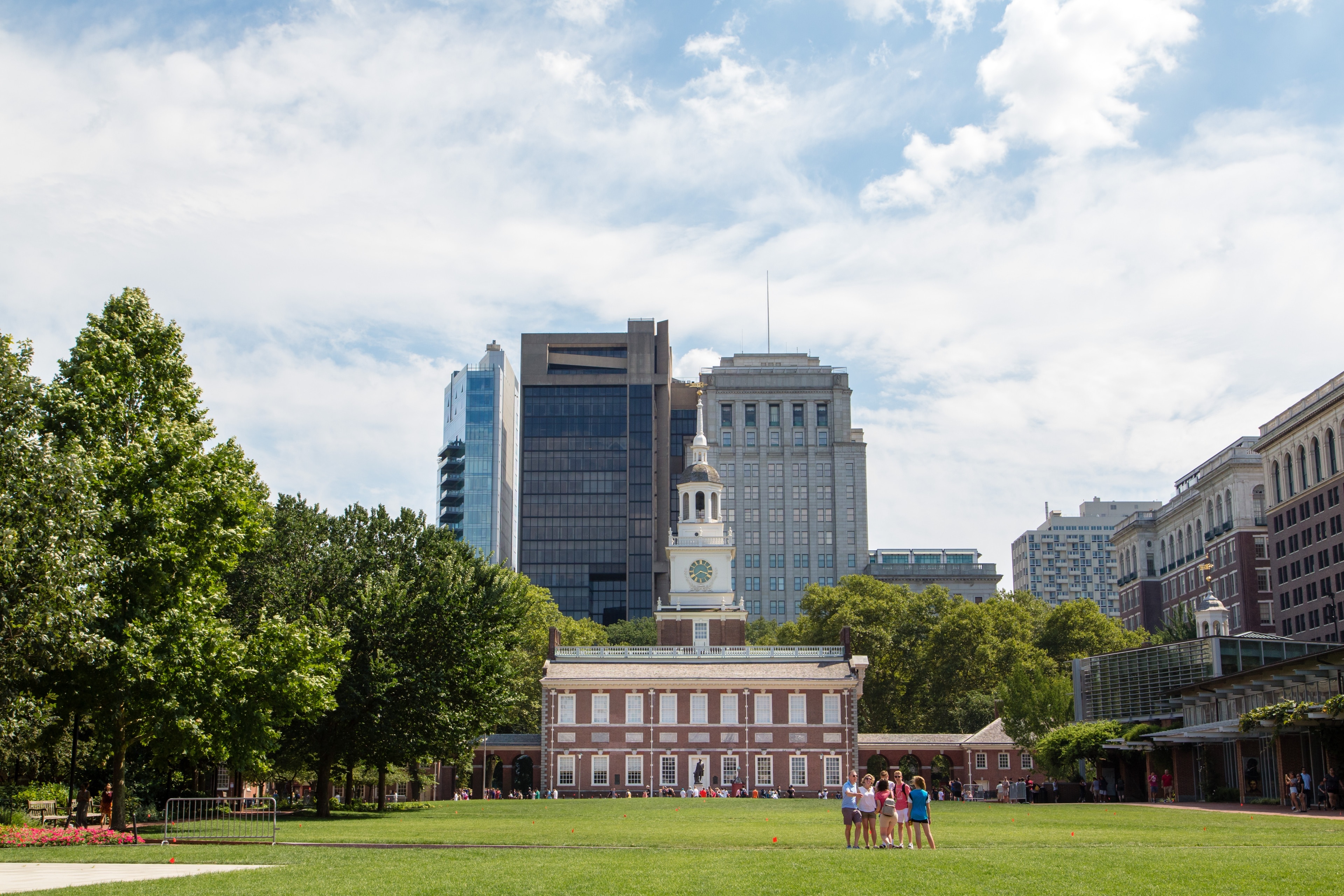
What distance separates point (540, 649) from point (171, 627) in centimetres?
6291

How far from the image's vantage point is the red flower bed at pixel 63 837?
82.2 ft

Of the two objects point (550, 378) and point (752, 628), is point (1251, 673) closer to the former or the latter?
point (752, 628)

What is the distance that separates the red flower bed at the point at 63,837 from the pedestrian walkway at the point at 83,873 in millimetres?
4455

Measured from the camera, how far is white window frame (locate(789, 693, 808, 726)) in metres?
71.8

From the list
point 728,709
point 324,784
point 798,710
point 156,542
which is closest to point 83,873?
point 156,542

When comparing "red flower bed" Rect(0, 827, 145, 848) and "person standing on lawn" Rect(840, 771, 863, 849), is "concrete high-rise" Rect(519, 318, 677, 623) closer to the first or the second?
"red flower bed" Rect(0, 827, 145, 848)

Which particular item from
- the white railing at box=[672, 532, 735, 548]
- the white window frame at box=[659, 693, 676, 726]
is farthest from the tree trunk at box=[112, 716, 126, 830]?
the white railing at box=[672, 532, 735, 548]

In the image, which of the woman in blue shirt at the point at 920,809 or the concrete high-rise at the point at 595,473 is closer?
the woman in blue shirt at the point at 920,809

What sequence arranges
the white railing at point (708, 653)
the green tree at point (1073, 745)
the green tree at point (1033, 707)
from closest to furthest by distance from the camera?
the green tree at point (1073, 745) → the green tree at point (1033, 707) → the white railing at point (708, 653)

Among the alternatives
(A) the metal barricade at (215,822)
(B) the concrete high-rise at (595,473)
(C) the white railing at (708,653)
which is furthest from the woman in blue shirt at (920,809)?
(B) the concrete high-rise at (595,473)

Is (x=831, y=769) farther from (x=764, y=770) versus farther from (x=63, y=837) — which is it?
(x=63, y=837)

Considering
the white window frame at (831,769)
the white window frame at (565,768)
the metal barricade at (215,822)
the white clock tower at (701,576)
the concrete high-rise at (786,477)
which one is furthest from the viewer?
the concrete high-rise at (786,477)

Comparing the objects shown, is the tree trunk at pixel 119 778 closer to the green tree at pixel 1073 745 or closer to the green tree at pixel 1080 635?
the green tree at pixel 1073 745

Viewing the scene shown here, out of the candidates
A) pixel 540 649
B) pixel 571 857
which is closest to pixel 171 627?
pixel 571 857
